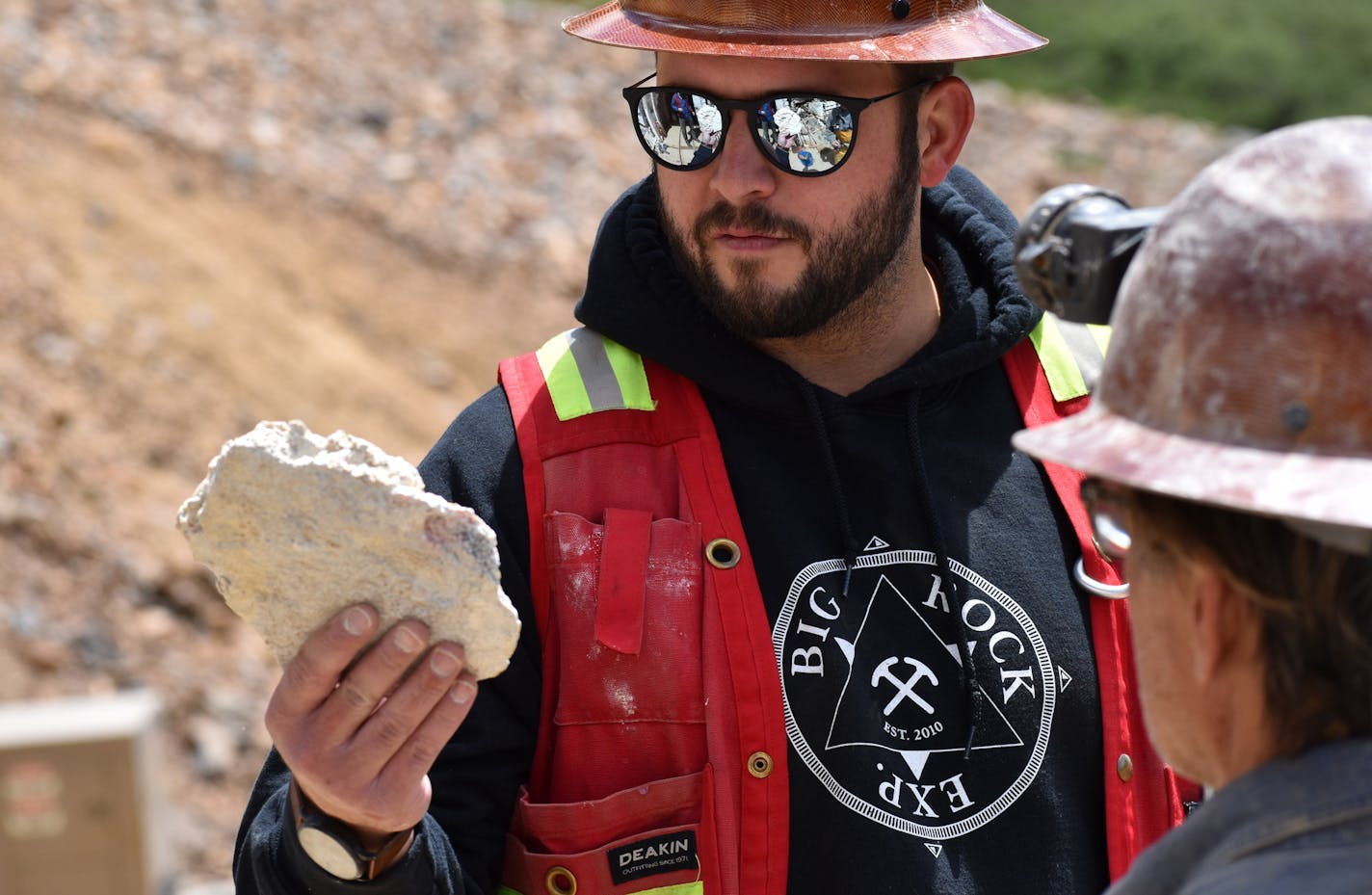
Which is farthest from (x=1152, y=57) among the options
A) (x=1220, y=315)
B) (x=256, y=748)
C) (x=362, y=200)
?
(x=1220, y=315)

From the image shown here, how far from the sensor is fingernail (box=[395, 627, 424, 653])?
2084 millimetres

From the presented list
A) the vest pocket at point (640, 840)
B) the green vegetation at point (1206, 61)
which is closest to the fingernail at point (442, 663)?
the vest pocket at point (640, 840)

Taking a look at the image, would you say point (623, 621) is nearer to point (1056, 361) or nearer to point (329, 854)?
point (329, 854)

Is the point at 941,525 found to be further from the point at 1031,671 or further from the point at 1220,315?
the point at 1220,315

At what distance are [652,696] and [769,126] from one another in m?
0.89

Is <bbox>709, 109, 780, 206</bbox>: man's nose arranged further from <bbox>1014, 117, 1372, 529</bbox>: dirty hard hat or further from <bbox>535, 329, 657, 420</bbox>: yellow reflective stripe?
<bbox>1014, 117, 1372, 529</bbox>: dirty hard hat

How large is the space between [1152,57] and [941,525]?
20.8 m

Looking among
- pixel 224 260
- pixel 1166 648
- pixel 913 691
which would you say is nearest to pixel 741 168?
pixel 913 691

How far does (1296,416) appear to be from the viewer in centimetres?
145

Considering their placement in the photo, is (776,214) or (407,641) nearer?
(407,641)

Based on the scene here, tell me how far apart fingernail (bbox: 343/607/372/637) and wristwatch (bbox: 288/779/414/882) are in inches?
10.1

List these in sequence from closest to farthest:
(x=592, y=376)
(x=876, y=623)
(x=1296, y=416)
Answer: (x=1296, y=416)
(x=876, y=623)
(x=592, y=376)

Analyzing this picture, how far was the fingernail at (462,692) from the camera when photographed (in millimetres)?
2121

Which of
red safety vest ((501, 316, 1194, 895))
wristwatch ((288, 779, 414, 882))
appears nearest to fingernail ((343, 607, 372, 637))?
wristwatch ((288, 779, 414, 882))
